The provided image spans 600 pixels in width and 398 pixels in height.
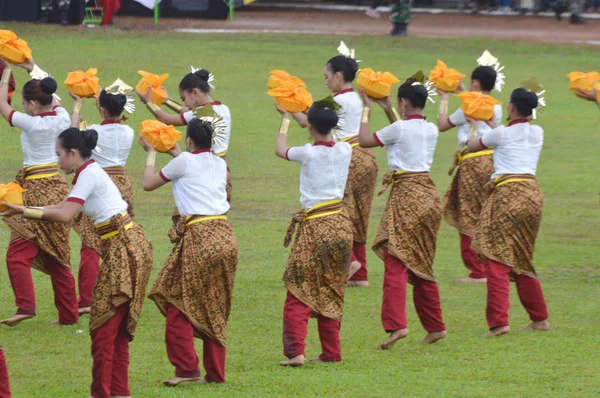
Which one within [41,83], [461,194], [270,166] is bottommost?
[270,166]

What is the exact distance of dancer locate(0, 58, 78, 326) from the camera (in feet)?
29.4

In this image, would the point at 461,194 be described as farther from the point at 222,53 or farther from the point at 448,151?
the point at 222,53

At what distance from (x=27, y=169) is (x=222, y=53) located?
15416mm

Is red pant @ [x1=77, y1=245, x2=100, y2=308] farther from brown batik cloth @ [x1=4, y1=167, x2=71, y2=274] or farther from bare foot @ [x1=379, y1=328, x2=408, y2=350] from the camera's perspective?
bare foot @ [x1=379, y1=328, x2=408, y2=350]

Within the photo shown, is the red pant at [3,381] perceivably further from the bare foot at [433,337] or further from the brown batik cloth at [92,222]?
the bare foot at [433,337]

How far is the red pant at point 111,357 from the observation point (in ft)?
23.3

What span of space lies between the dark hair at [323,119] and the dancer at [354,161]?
1597 mm

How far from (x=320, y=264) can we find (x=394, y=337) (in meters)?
0.88

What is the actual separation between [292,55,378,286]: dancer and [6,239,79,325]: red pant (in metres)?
2.46

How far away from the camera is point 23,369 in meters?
8.02

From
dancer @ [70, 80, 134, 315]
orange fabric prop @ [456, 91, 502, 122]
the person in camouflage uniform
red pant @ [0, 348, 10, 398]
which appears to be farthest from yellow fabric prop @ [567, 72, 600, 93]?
the person in camouflage uniform

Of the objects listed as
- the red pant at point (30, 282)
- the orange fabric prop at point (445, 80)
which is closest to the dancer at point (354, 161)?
the orange fabric prop at point (445, 80)

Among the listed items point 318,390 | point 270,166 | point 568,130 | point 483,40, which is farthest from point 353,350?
point 483,40

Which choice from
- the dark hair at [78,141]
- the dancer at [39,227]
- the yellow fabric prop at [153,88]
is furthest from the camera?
the yellow fabric prop at [153,88]
